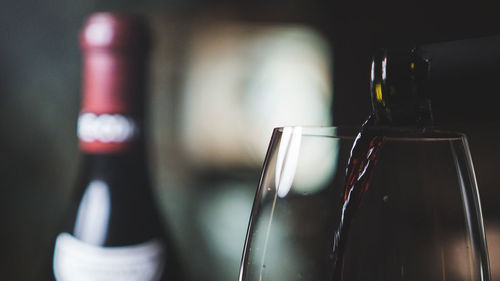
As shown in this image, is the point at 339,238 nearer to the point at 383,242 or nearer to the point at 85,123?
the point at 383,242

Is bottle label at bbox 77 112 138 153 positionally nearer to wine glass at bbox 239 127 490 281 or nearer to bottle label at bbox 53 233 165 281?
bottle label at bbox 53 233 165 281

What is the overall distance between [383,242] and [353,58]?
194 millimetres

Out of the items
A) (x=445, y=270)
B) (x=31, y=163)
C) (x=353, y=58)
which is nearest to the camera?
(x=445, y=270)

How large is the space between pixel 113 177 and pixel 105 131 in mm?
59

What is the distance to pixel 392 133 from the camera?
→ 22cm

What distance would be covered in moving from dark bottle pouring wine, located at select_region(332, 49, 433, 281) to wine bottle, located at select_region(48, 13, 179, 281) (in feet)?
0.85

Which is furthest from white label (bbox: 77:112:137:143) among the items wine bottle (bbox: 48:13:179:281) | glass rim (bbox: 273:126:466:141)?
glass rim (bbox: 273:126:466:141)

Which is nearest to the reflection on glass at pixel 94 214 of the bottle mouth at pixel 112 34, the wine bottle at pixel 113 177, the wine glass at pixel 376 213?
the wine bottle at pixel 113 177

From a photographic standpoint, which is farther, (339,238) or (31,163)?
(31,163)

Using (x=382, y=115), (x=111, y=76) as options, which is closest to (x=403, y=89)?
(x=382, y=115)

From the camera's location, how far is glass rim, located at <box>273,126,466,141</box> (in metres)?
0.21

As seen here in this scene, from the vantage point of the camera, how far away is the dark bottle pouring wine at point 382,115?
217 mm

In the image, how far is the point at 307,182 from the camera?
22 centimetres

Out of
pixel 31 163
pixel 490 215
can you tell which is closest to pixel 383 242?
pixel 490 215
